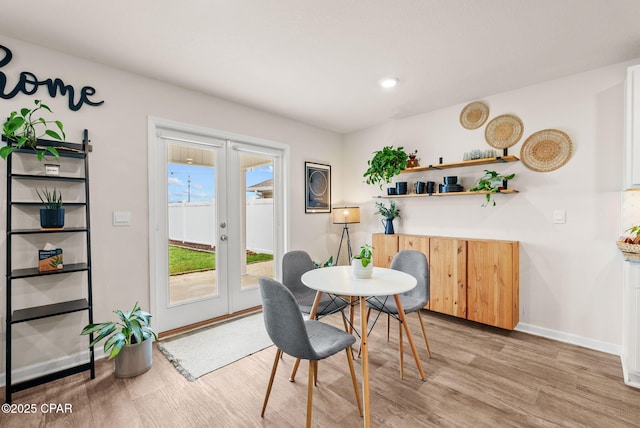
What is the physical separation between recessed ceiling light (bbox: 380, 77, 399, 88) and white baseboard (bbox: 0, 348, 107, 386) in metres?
3.63

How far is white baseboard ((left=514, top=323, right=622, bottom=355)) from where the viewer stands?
261 centimetres

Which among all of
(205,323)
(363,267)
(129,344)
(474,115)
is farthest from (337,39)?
(205,323)

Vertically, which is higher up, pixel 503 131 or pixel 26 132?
pixel 503 131

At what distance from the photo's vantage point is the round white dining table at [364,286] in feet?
5.68

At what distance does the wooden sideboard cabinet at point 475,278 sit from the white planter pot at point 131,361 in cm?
291

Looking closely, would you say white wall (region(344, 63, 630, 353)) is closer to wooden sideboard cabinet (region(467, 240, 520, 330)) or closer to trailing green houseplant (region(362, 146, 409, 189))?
wooden sideboard cabinet (region(467, 240, 520, 330))

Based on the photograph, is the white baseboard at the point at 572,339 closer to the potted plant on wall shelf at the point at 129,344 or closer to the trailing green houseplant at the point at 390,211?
the trailing green houseplant at the point at 390,211

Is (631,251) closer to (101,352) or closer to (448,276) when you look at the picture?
(448,276)

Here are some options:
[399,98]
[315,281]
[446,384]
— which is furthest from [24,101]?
[446,384]

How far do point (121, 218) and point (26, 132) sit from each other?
2.89ft

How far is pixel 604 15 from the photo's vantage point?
6.38 ft

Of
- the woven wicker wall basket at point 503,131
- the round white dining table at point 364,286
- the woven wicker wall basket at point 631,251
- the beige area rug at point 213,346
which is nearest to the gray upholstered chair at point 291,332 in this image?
the round white dining table at point 364,286

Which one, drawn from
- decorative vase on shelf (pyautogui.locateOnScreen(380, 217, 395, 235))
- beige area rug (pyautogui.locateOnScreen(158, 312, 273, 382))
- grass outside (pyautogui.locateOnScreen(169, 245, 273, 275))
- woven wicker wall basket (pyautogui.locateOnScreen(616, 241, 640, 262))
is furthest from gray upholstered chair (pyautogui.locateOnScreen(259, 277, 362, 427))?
decorative vase on shelf (pyautogui.locateOnScreen(380, 217, 395, 235))

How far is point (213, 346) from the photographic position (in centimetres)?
271
